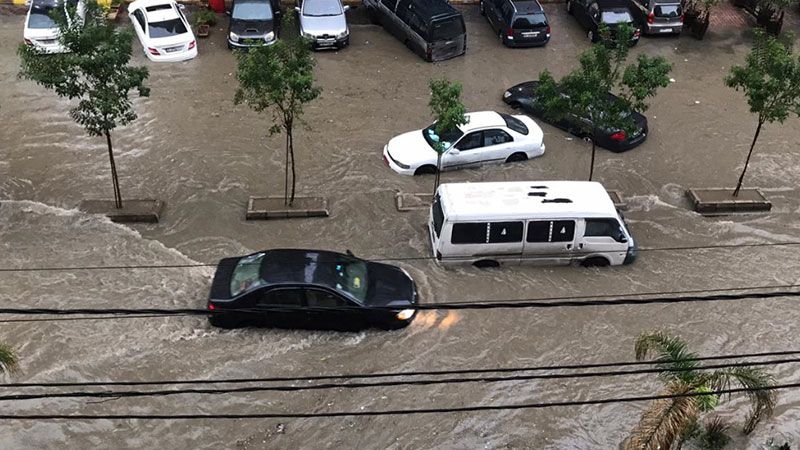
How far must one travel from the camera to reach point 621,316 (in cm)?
1366

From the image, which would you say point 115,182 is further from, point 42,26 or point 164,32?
point 42,26

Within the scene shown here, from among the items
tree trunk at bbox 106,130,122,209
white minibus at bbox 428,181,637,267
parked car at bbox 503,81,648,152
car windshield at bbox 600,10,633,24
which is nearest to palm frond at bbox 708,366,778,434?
white minibus at bbox 428,181,637,267

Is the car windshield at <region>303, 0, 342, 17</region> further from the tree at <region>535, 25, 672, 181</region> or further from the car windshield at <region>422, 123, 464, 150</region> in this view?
the tree at <region>535, 25, 672, 181</region>

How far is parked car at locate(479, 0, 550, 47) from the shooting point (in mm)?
22766

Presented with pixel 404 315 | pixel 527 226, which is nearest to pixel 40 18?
pixel 404 315

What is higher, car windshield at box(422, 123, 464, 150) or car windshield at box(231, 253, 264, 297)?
car windshield at box(422, 123, 464, 150)

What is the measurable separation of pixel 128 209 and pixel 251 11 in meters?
9.14

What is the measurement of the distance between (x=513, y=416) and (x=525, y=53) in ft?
45.9

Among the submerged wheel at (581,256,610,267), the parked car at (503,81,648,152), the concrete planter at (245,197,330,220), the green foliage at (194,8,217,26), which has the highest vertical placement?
the green foliage at (194,8,217,26)

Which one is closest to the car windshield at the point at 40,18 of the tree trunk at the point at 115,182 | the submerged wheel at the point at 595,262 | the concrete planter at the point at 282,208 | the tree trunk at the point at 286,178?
the tree trunk at the point at 115,182

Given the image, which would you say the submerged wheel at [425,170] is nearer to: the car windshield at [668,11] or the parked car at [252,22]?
the parked car at [252,22]

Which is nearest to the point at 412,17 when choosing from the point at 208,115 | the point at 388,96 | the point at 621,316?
the point at 388,96

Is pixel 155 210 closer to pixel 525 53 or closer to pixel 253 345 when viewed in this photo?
pixel 253 345

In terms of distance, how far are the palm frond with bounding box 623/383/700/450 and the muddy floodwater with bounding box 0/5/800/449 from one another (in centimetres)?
225
